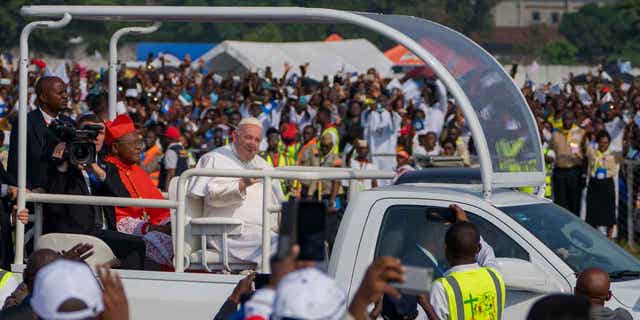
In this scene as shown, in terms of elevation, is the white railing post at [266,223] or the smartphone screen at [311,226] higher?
the smartphone screen at [311,226]

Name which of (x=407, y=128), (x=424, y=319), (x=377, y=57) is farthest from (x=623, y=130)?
(x=377, y=57)

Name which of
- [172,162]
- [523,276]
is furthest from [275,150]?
[523,276]

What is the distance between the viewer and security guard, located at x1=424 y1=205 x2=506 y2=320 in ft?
19.6

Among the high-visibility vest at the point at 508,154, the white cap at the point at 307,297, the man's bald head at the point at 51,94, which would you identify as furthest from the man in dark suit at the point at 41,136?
the white cap at the point at 307,297

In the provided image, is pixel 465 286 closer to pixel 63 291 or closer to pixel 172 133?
pixel 63 291

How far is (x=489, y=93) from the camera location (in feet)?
25.2

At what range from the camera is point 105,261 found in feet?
24.5

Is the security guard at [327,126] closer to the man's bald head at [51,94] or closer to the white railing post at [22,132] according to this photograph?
the man's bald head at [51,94]

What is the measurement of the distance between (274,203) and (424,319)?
5.50 feet

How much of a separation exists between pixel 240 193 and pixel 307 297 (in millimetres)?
3939

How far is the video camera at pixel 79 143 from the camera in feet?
25.1

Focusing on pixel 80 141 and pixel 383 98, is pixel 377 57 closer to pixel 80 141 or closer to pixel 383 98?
pixel 383 98

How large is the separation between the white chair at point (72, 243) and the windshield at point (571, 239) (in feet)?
7.48

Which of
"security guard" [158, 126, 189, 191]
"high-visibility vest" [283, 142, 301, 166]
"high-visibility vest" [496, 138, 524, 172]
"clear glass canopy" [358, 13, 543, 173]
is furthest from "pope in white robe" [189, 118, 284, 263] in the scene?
"high-visibility vest" [283, 142, 301, 166]
